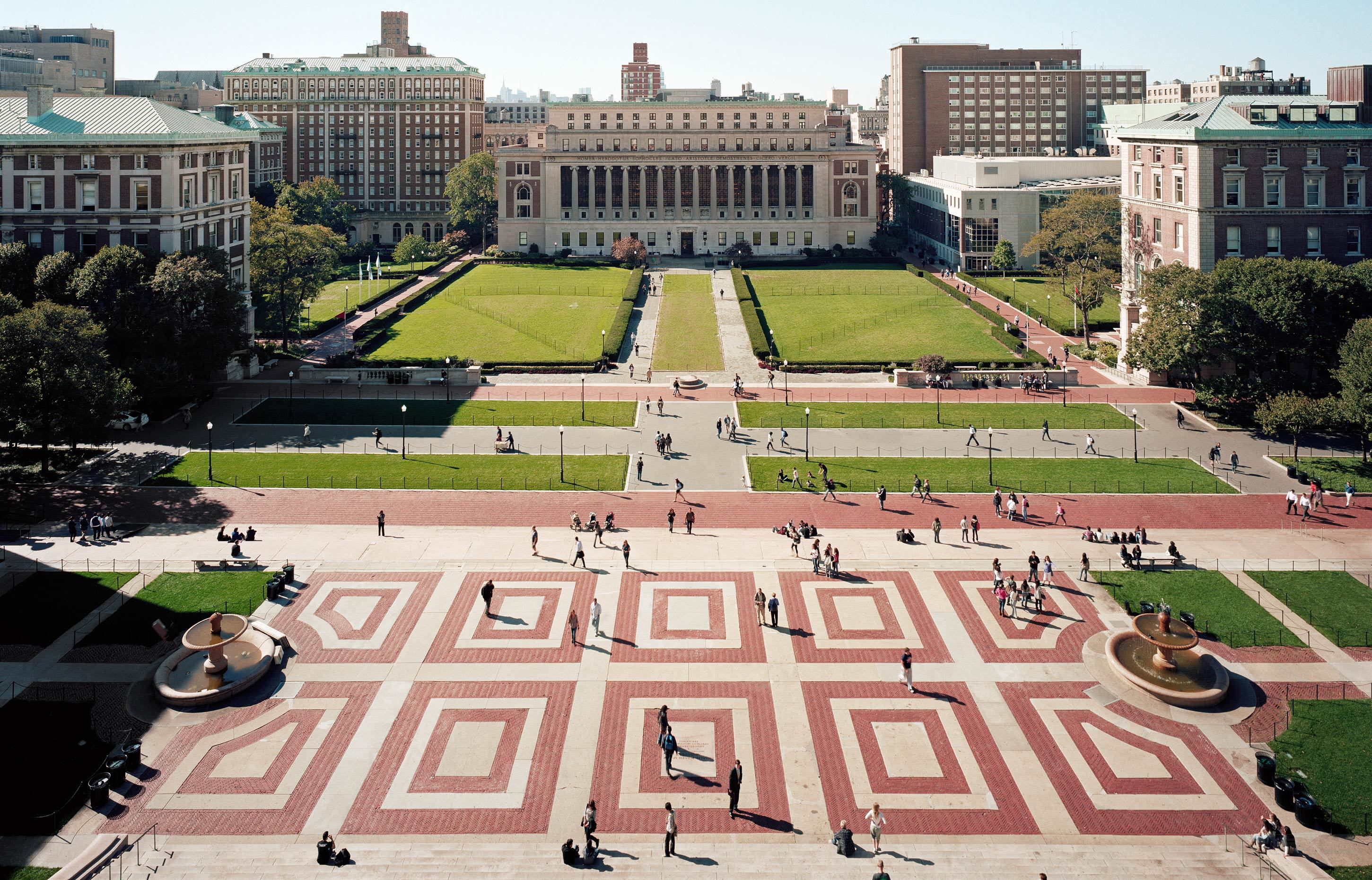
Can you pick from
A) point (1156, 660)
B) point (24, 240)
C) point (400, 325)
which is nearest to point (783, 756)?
point (1156, 660)

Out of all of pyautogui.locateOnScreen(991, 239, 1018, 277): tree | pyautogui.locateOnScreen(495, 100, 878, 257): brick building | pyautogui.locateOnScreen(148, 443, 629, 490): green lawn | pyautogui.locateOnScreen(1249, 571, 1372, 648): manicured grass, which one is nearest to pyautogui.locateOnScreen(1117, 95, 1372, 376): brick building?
pyautogui.locateOnScreen(1249, 571, 1372, 648): manicured grass

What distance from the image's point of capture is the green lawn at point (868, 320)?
103 metres

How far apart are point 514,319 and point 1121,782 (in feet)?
300

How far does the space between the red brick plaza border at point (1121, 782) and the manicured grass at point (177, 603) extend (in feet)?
109

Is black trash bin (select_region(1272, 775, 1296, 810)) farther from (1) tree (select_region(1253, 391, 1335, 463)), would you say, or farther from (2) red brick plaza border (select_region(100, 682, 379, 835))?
(1) tree (select_region(1253, 391, 1335, 463))

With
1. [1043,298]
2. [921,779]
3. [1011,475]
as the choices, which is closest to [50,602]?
[921,779]

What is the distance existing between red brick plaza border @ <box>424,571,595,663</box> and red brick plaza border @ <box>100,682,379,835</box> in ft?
13.4

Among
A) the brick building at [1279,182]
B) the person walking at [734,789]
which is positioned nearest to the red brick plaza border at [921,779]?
the person walking at [734,789]

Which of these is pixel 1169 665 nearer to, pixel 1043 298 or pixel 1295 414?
pixel 1295 414

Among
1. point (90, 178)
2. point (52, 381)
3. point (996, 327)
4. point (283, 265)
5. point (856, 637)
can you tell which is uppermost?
point (90, 178)

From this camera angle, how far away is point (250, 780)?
38125 millimetres

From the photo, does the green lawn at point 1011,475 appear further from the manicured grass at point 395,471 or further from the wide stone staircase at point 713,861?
the wide stone staircase at point 713,861

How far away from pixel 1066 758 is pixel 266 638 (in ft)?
103

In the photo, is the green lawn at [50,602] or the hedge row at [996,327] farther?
the hedge row at [996,327]
